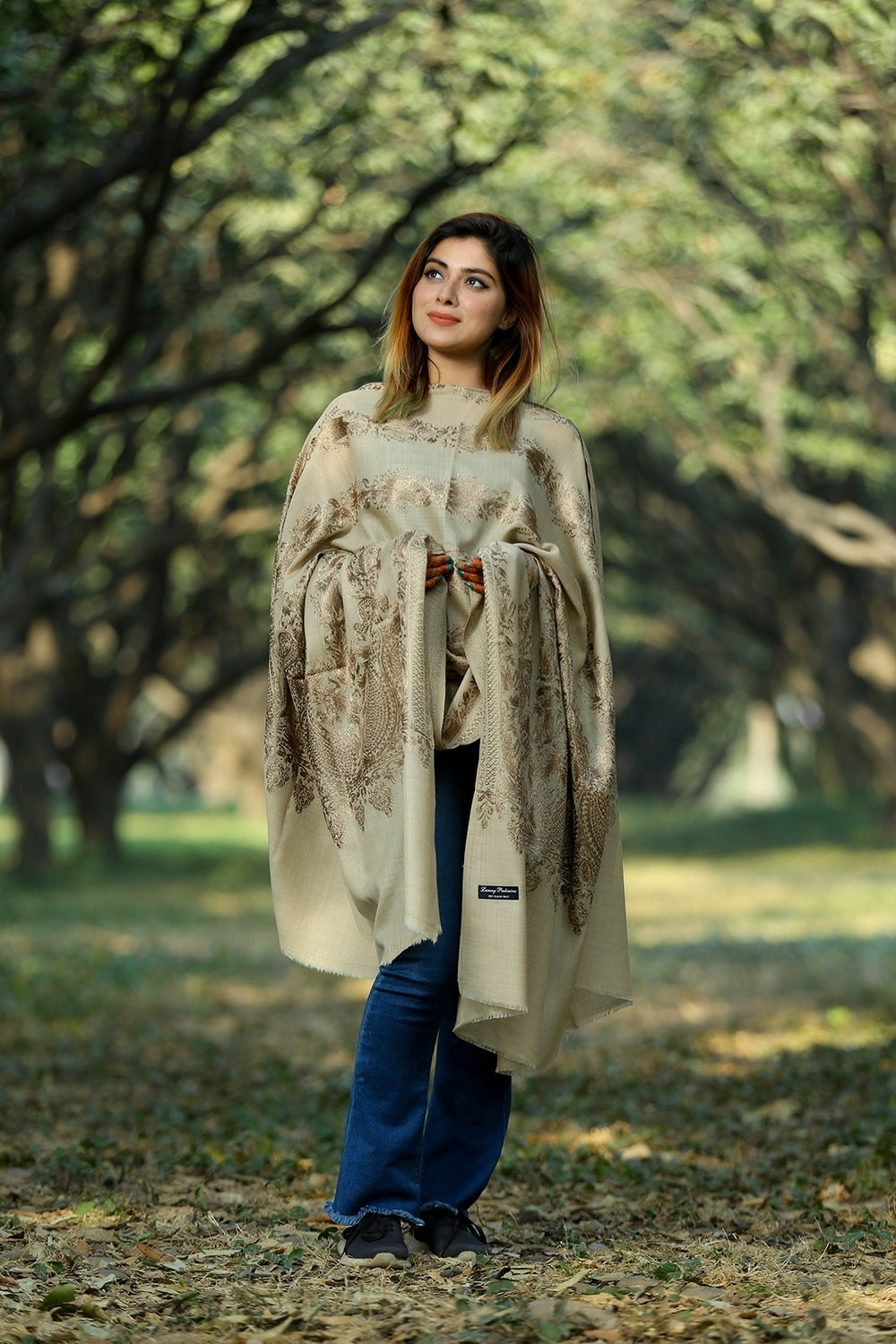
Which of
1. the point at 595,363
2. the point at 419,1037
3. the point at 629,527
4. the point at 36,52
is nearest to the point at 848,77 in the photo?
the point at 36,52

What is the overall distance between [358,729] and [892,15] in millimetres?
7076

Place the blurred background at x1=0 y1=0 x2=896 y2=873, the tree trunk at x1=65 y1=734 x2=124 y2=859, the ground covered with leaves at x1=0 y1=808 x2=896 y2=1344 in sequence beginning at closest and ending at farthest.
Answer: the ground covered with leaves at x1=0 y1=808 x2=896 y2=1344 → the blurred background at x1=0 y1=0 x2=896 y2=873 → the tree trunk at x1=65 y1=734 x2=124 y2=859

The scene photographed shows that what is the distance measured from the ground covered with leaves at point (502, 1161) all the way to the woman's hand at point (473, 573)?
1573 millimetres

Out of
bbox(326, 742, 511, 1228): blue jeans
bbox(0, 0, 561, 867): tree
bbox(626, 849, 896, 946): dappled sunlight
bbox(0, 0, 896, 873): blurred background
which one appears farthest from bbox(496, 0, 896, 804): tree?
bbox(326, 742, 511, 1228): blue jeans

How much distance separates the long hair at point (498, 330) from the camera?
4.63m

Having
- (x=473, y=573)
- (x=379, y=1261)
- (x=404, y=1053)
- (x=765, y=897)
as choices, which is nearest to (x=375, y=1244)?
(x=379, y=1261)

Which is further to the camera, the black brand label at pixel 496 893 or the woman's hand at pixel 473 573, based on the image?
the woman's hand at pixel 473 573

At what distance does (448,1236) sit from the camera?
4.39 meters

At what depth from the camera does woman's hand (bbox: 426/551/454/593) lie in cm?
434

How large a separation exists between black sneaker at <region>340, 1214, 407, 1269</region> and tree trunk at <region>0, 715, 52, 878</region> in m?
17.9

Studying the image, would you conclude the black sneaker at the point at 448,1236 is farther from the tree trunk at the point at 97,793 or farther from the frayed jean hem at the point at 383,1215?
the tree trunk at the point at 97,793

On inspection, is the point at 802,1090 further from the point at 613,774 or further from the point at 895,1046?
the point at 613,774

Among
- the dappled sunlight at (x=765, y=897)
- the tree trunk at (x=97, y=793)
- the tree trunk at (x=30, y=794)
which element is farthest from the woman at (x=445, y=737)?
the tree trunk at (x=97, y=793)

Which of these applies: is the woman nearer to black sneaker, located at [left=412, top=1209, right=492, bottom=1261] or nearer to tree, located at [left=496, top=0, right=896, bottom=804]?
black sneaker, located at [left=412, top=1209, right=492, bottom=1261]
